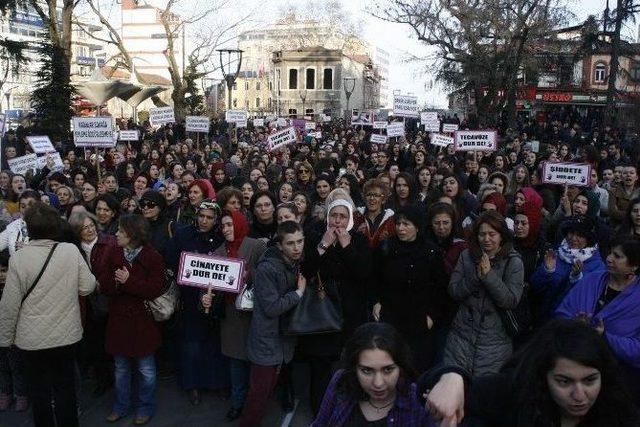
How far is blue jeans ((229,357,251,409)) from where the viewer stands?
16.5 ft

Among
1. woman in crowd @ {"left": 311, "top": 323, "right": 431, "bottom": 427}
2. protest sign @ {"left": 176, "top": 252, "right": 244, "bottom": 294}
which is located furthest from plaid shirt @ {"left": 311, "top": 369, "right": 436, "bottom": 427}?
protest sign @ {"left": 176, "top": 252, "right": 244, "bottom": 294}

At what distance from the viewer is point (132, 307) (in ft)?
15.8

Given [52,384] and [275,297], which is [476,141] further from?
[52,384]

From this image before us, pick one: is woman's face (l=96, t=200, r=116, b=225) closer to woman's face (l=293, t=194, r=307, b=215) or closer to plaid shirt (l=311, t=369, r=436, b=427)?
woman's face (l=293, t=194, r=307, b=215)

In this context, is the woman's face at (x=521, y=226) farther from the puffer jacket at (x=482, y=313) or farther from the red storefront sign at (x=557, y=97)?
the red storefront sign at (x=557, y=97)

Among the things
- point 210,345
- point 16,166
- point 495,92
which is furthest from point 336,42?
point 210,345

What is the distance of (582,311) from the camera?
3.58m

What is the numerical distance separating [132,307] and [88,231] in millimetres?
905

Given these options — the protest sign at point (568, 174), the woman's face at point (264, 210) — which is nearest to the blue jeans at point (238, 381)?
the woman's face at point (264, 210)

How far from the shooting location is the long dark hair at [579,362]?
2.08 m

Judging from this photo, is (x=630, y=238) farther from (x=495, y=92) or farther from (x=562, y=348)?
(x=495, y=92)

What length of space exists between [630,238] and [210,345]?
11.1 ft

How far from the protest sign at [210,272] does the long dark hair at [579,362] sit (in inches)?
113

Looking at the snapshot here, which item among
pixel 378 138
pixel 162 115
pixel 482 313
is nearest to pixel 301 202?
pixel 482 313
